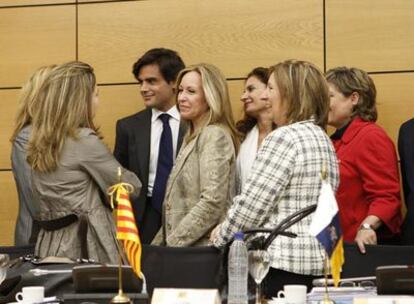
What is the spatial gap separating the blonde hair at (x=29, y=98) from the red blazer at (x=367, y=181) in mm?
1559

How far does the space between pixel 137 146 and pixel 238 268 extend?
7.31 feet

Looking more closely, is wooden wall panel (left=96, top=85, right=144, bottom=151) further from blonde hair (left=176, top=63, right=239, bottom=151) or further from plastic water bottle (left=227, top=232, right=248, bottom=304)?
plastic water bottle (left=227, top=232, right=248, bottom=304)

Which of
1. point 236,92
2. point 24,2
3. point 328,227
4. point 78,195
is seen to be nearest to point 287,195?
point 328,227

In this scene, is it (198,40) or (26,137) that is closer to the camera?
(26,137)

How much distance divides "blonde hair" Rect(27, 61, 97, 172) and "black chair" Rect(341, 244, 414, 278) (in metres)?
1.44

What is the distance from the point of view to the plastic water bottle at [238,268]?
2.96m

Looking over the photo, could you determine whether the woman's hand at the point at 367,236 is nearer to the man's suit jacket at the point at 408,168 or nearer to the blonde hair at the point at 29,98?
the man's suit jacket at the point at 408,168

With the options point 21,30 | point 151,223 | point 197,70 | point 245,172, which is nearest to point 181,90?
point 197,70

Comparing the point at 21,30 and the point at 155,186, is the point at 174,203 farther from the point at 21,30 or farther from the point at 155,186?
the point at 21,30

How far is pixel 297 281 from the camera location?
3.40 m

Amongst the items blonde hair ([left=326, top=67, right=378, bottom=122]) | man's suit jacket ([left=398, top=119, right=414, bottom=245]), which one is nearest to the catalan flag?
man's suit jacket ([left=398, top=119, right=414, bottom=245])

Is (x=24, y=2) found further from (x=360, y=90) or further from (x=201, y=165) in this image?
(x=360, y=90)

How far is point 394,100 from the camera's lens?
529cm

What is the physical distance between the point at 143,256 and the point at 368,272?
Result: 3.24ft
